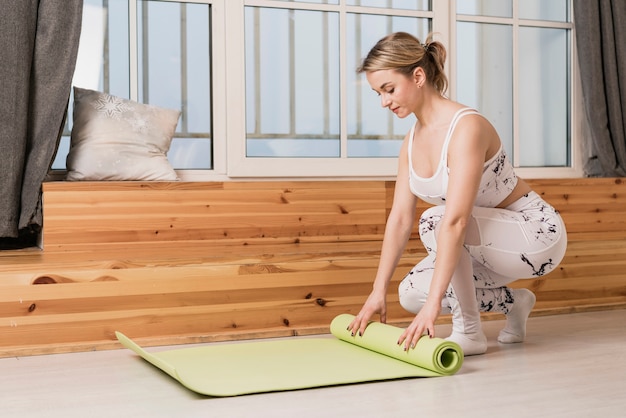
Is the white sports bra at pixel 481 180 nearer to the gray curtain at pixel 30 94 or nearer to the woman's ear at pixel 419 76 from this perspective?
the woman's ear at pixel 419 76

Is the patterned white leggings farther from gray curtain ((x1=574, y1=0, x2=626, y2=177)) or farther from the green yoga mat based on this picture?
gray curtain ((x1=574, y1=0, x2=626, y2=177))

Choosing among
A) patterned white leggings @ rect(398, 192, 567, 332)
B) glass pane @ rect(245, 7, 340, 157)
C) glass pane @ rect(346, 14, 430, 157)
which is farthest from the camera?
glass pane @ rect(346, 14, 430, 157)

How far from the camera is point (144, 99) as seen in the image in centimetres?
373

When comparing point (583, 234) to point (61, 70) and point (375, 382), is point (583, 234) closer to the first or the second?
point (375, 382)

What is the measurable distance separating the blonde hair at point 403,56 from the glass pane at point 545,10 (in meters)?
2.05

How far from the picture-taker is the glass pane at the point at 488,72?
14.1ft

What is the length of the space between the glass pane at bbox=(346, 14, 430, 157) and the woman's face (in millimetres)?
1511

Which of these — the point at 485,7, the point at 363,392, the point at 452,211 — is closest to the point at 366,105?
the point at 485,7

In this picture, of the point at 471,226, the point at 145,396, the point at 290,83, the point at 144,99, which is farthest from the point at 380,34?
the point at 145,396

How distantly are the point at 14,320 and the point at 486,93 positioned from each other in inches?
103

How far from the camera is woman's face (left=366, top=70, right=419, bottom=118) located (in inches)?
97.7

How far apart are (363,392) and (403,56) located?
961 millimetres

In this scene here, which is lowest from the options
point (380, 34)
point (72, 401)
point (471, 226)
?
point (72, 401)

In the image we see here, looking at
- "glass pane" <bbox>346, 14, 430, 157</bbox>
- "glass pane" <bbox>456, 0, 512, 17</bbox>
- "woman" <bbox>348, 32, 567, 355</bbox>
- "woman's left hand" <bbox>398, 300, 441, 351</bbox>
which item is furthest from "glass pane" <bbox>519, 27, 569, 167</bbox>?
"woman's left hand" <bbox>398, 300, 441, 351</bbox>
